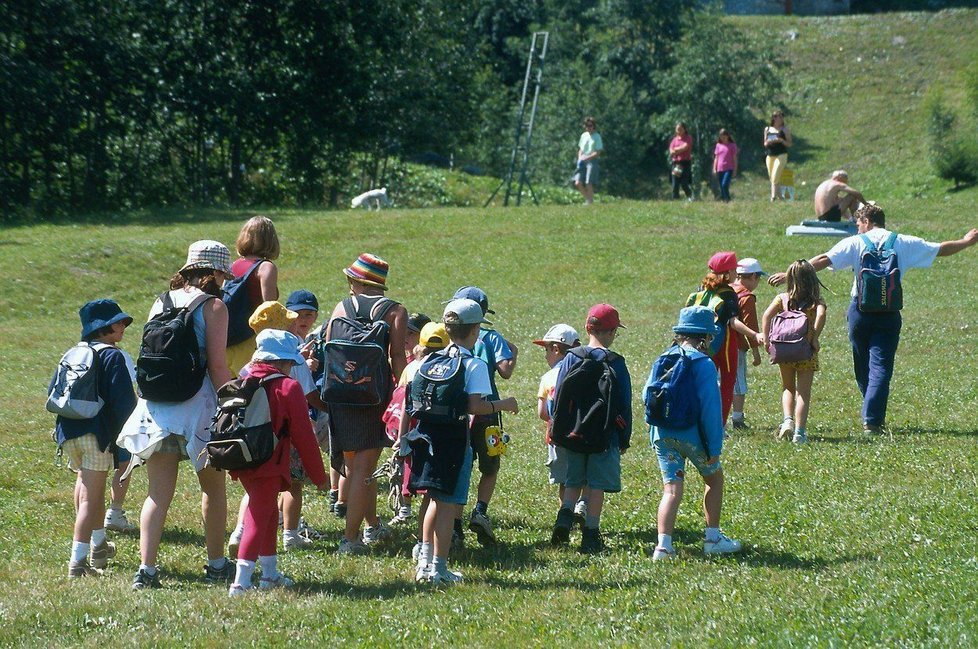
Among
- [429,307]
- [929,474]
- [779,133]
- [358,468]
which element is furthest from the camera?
[779,133]

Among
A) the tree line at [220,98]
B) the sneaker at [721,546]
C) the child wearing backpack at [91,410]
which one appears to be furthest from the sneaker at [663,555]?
the tree line at [220,98]

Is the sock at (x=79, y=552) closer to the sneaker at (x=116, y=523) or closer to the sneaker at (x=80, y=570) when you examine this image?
the sneaker at (x=80, y=570)

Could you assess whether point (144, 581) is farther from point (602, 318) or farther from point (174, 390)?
point (602, 318)

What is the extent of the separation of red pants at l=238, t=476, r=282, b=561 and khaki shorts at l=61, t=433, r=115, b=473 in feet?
4.02

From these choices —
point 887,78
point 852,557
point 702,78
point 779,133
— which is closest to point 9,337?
point 852,557

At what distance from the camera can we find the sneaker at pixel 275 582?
22.0 ft

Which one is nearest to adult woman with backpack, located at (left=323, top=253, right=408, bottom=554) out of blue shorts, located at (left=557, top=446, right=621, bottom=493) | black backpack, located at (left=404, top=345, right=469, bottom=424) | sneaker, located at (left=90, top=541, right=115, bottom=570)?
black backpack, located at (left=404, top=345, right=469, bottom=424)

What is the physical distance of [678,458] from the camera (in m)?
7.32

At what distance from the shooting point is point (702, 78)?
49406 mm

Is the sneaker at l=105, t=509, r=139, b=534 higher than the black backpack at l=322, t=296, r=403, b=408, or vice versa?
the black backpack at l=322, t=296, r=403, b=408

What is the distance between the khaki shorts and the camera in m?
7.31

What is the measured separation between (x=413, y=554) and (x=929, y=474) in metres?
4.14

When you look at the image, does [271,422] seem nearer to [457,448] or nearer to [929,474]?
[457,448]

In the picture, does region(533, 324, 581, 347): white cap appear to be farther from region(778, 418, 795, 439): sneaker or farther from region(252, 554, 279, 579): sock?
region(778, 418, 795, 439): sneaker
